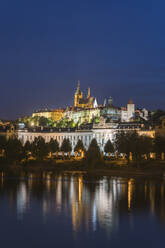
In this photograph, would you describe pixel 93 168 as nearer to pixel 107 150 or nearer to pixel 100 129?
pixel 107 150

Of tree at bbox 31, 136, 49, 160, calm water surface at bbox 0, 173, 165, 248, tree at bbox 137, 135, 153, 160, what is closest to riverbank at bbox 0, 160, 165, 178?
tree at bbox 31, 136, 49, 160

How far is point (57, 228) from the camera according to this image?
29844 mm

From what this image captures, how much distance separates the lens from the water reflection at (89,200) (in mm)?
33375

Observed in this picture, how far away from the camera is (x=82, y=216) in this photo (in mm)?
34000

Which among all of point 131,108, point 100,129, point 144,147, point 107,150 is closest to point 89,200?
point 144,147

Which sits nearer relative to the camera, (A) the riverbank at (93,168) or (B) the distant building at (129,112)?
(A) the riverbank at (93,168)

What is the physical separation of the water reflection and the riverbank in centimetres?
1328

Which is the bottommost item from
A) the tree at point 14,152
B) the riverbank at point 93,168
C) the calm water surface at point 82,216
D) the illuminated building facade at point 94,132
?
the calm water surface at point 82,216

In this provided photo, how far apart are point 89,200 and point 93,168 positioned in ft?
126

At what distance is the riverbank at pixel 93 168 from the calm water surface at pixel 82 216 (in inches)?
735

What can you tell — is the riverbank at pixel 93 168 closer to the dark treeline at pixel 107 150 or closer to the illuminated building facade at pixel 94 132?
the dark treeline at pixel 107 150

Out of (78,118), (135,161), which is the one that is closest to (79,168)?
(135,161)

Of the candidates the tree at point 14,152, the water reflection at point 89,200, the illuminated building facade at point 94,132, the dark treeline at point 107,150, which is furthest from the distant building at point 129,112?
the water reflection at point 89,200

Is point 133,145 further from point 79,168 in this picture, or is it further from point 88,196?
point 88,196
